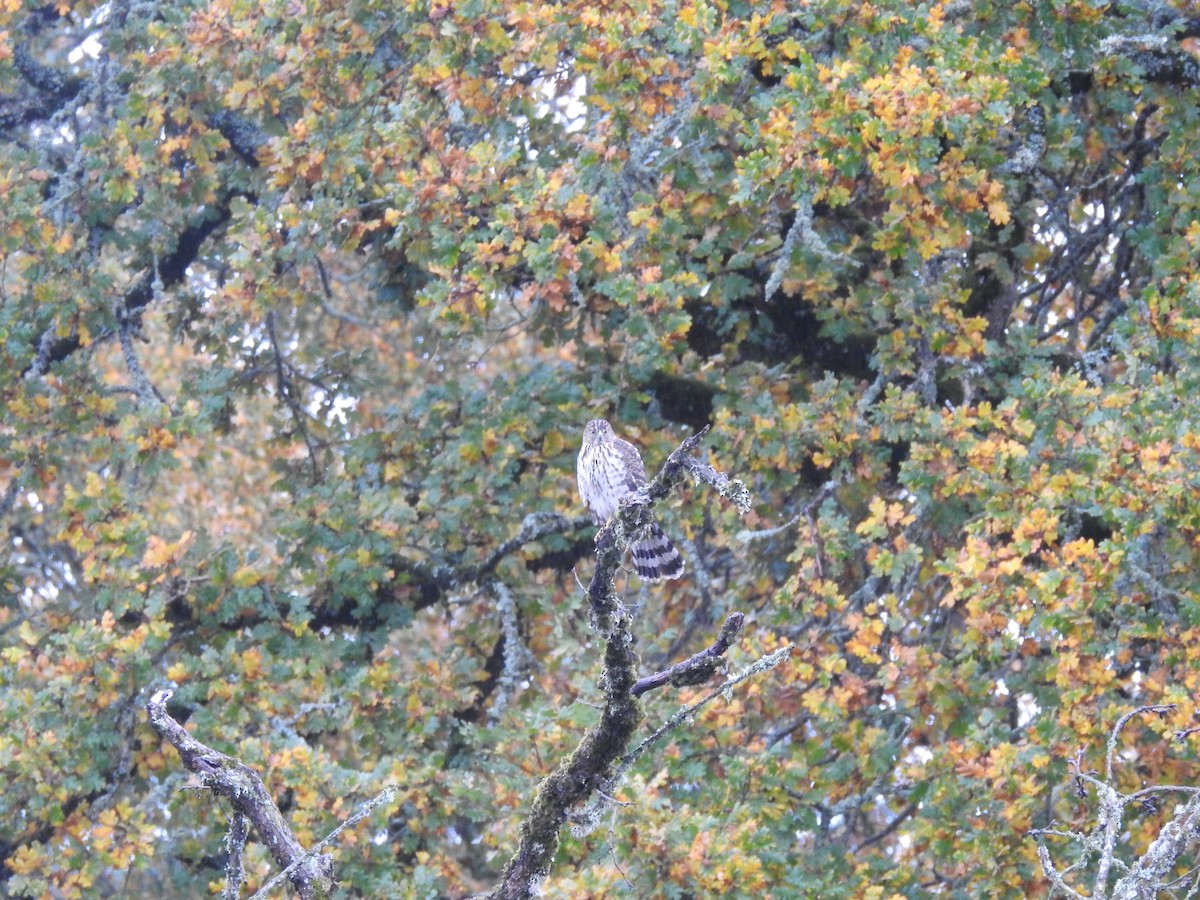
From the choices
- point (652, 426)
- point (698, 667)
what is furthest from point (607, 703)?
point (652, 426)

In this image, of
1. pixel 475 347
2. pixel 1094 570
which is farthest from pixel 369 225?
pixel 475 347

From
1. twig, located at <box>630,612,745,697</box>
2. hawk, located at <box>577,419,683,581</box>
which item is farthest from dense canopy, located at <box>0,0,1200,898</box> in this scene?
twig, located at <box>630,612,745,697</box>

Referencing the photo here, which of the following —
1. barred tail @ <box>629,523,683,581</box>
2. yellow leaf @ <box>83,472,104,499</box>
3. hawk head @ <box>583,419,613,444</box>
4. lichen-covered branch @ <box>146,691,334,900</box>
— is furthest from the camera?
hawk head @ <box>583,419,613,444</box>

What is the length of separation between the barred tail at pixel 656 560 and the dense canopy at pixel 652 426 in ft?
1.48

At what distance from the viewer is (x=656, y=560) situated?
6109 mm

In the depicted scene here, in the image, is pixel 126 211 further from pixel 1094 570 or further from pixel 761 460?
pixel 1094 570

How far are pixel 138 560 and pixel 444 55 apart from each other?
7.99 feet

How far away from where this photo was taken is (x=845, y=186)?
638 cm

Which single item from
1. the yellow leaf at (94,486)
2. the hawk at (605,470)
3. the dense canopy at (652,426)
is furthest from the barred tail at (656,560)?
the yellow leaf at (94,486)

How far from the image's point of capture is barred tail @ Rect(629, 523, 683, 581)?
6.07m

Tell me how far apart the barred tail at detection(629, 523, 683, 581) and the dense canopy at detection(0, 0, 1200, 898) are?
1.48 ft

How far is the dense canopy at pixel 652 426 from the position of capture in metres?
5.89

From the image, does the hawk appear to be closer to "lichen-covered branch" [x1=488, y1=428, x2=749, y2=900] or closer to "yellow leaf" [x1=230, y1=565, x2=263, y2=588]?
"yellow leaf" [x1=230, y1=565, x2=263, y2=588]

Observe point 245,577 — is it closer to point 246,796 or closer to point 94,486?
point 94,486
